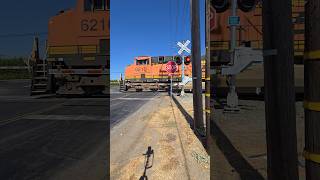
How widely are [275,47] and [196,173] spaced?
15.8 ft

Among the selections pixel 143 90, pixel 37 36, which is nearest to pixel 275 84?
pixel 37 36

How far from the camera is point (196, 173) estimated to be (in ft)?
23.7

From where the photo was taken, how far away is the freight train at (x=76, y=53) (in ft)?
69.3

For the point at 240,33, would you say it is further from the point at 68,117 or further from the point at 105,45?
the point at 68,117

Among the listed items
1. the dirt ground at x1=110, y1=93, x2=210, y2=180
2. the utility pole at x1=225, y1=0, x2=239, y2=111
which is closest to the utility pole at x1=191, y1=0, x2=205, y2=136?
the dirt ground at x1=110, y1=93, x2=210, y2=180

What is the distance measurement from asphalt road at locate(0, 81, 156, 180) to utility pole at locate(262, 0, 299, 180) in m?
4.54

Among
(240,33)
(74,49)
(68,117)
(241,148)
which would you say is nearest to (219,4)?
(241,148)

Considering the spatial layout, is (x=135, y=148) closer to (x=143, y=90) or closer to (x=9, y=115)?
(x=9, y=115)

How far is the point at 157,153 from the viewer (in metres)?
8.95

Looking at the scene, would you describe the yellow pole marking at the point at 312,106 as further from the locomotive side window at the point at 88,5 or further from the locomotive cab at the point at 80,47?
the locomotive side window at the point at 88,5

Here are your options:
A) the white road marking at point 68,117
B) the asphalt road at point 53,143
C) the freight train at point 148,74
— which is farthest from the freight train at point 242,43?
the freight train at point 148,74

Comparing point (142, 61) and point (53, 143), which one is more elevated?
point (142, 61)

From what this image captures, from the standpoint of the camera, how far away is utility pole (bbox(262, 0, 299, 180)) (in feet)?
8.82

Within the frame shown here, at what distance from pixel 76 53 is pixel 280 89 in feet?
64.6
